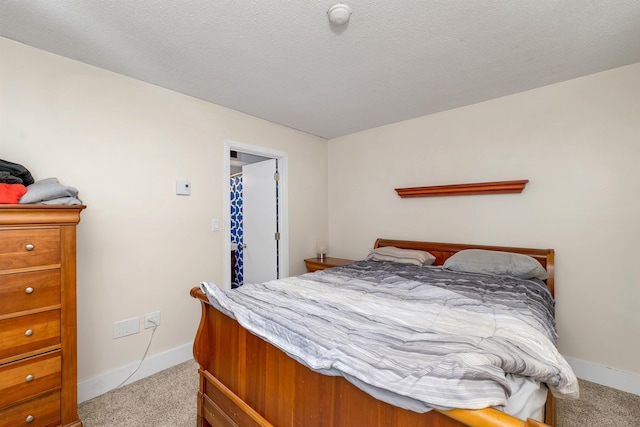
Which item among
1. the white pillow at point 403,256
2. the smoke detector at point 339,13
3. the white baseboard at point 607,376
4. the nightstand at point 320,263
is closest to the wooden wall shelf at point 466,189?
the white pillow at point 403,256

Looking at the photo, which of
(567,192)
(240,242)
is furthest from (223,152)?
(567,192)

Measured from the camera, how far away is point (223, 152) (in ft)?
9.32

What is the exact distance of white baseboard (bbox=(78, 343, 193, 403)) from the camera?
200cm

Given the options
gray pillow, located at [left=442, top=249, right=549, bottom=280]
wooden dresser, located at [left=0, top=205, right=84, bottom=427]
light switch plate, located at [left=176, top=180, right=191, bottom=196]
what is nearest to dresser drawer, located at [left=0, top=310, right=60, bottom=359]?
wooden dresser, located at [left=0, top=205, right=84, bottom=427]

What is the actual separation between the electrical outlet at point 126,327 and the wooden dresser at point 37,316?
0.56m

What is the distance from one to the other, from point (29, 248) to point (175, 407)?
1357 mm

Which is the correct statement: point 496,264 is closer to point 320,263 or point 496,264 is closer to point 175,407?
point 320,263

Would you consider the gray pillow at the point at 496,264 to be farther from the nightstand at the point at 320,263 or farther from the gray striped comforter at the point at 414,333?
the nightstand at the point at 320,263

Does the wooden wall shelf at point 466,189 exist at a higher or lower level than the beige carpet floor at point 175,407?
higher

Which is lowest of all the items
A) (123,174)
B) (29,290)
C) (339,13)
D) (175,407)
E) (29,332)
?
(175,407)

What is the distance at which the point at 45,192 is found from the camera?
1568 millimetres

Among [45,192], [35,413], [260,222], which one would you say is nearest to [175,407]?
[35,413]

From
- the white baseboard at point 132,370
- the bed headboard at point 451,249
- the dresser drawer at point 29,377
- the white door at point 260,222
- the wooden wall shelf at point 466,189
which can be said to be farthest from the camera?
the white door at point 260,222

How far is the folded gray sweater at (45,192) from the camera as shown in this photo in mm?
1526
